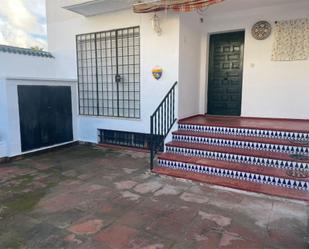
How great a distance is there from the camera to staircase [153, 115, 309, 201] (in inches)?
135

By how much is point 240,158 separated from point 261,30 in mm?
3075

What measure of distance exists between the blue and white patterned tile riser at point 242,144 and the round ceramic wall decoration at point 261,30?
2.63 metres

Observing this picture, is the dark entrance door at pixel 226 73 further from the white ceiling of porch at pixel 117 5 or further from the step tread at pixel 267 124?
the white ceiling of porch at pixel 117 5

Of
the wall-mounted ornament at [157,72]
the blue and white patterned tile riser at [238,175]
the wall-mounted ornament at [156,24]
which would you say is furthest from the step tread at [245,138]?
the wall-mounted ornament at [156,24]

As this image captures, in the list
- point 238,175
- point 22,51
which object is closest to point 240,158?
point 238,175

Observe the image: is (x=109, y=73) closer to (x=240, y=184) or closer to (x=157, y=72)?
(x=157, y=72)

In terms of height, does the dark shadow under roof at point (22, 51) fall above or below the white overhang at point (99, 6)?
below

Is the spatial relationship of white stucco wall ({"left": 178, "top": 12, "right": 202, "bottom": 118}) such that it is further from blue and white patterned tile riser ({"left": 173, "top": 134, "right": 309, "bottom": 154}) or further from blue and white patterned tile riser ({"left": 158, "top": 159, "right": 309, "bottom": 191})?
Result: blue and white patterned tile riser ({"left": 158, "top": 159, "right": 309, "bottom": 191})

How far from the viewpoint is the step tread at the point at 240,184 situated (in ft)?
10.5

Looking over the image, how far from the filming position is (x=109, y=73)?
6.00 m

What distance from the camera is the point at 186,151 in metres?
4.44

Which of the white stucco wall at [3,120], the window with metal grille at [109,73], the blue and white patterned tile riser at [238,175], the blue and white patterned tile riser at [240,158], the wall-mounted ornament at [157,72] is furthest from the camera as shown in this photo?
the window with metal grille at [109,73]

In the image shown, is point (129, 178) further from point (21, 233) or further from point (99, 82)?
point (99, 82)

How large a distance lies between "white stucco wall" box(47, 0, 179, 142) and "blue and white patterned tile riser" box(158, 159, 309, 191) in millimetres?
1574
